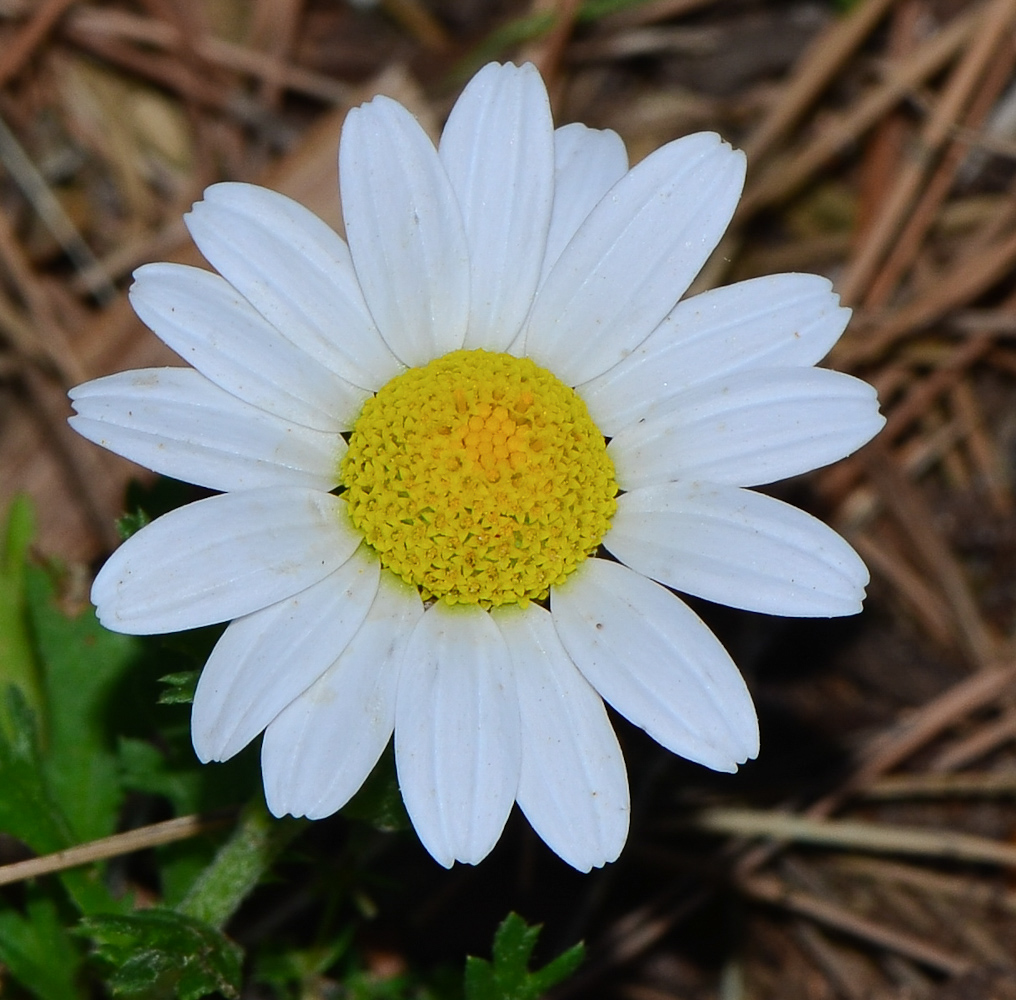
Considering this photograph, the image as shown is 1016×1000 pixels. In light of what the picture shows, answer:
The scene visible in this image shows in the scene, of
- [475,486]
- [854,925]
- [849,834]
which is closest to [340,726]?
[475,486]

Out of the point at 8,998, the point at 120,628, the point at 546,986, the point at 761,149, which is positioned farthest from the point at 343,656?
the point at 761,149

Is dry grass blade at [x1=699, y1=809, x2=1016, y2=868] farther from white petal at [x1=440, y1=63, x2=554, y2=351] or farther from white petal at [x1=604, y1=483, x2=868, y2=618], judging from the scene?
white petal at [x1=440, y1=63, x2=554, y2=351]

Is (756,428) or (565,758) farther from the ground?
(756,428)

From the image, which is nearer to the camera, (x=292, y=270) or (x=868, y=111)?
(x=292, y=270)

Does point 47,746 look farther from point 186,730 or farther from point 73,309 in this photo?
point 73,309

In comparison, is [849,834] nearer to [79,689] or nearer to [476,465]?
[476,465]

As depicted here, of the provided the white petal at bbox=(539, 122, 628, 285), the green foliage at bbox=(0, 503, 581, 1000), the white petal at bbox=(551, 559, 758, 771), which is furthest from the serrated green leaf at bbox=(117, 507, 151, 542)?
the white petal at bbox=(539, 122, 628, 285)
